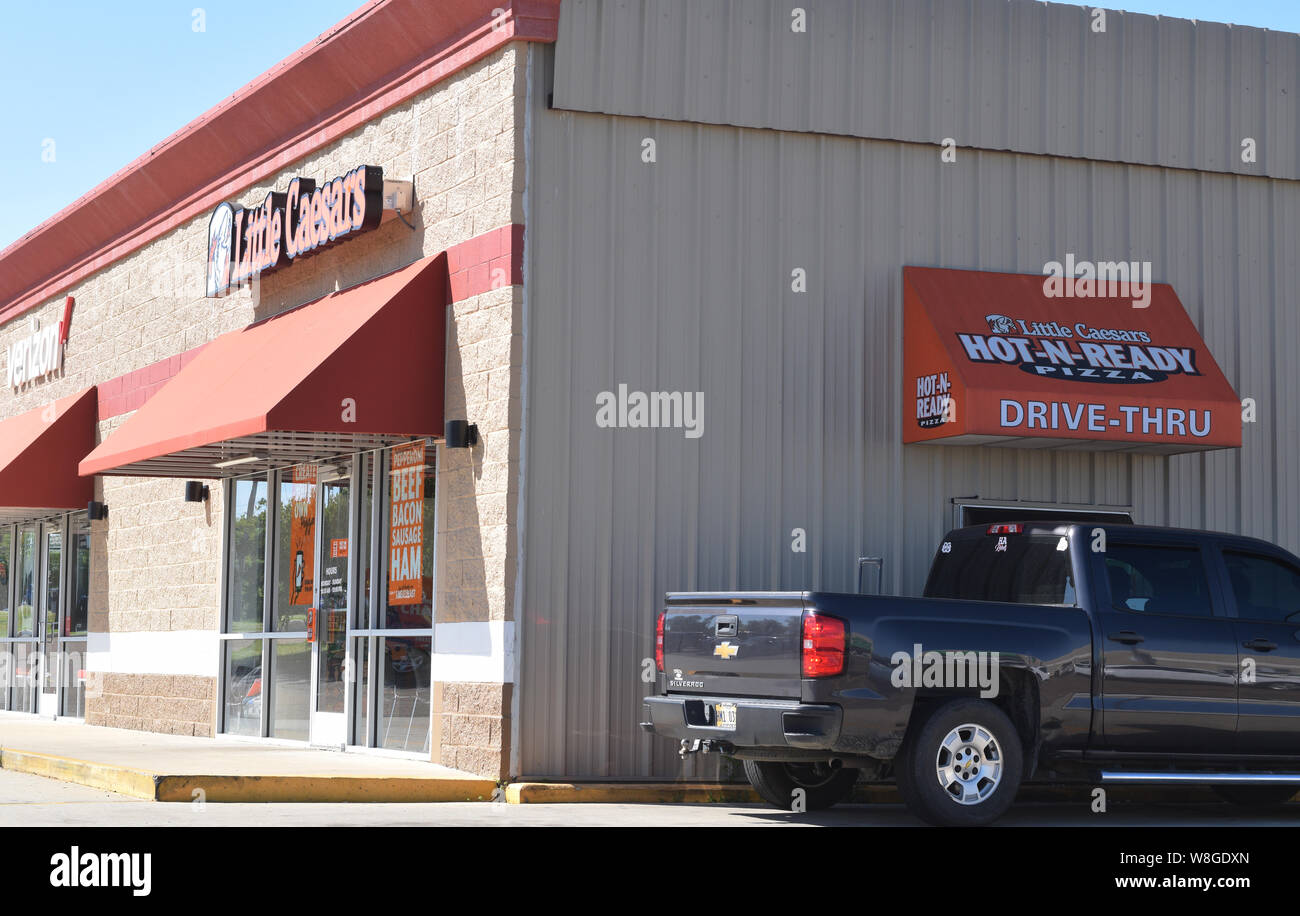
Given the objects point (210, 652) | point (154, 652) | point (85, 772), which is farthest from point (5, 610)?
point (85, 772)

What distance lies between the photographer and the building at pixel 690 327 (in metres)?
13.1

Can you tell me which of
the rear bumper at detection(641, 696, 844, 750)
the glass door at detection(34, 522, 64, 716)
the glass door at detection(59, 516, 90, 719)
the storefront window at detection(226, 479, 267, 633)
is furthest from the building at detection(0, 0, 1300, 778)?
the glass door at detection(34, 522, 64, 716)

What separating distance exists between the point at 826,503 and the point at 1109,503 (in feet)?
9.15

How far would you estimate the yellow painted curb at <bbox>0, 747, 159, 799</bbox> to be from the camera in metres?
11.9

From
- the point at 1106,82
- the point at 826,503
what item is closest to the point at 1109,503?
the point at 826,503

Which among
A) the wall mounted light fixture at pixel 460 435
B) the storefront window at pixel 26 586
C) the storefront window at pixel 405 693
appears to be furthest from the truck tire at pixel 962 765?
the storefront window at pixel 26 586

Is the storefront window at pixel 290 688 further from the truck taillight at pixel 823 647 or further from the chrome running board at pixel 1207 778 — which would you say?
the chrome running board at pixel 1207 778

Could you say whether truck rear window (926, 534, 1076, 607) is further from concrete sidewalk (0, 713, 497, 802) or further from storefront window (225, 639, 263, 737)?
storefront window (225, 639, 263, 737)

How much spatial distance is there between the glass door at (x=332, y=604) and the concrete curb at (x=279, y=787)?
107 inches

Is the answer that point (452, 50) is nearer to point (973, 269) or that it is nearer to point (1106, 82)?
point (973, 269)

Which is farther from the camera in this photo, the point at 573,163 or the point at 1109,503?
the point at 1109,503

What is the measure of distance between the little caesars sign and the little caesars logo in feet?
17.2

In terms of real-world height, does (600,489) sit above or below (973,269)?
below

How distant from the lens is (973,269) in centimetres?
1447
